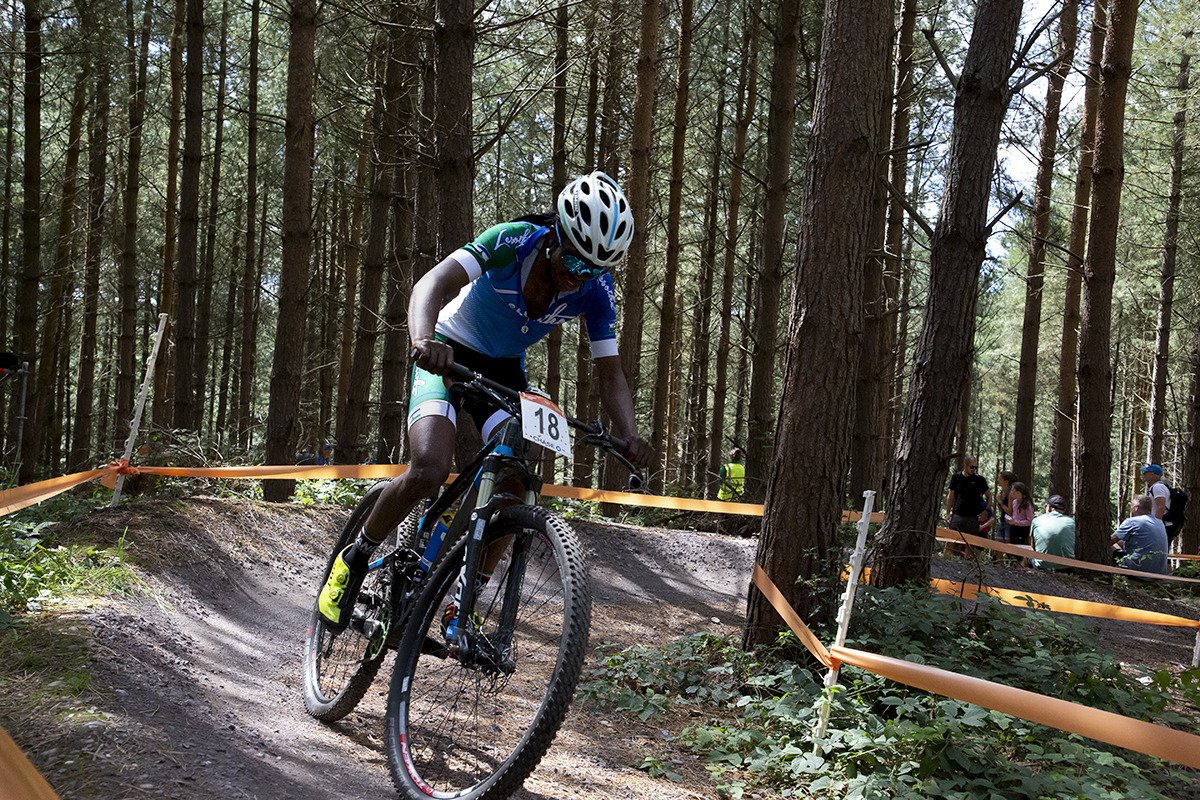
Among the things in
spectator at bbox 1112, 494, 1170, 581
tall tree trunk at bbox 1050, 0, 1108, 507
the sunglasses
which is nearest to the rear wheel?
the sunglasses

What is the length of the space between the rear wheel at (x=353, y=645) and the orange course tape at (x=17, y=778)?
1.77m

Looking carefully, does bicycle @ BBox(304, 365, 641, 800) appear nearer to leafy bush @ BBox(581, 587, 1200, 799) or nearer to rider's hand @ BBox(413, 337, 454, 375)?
rider's hand @ BBox(413, 337, 454, 375)

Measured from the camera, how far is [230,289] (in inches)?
1019

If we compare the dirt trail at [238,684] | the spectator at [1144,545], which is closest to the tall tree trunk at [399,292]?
the dirt trail at [238,684]

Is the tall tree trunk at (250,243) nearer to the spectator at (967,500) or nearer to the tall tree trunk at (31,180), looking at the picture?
the tall tree trunk at (31,180)

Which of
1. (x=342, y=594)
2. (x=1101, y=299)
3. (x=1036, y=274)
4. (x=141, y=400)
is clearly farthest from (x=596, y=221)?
(x=1036, y=274)

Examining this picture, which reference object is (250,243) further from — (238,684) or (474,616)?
(474,616)

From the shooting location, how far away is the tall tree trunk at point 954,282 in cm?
614

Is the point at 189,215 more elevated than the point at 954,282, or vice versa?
the point at 189,215

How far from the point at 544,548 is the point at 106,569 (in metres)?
3.30

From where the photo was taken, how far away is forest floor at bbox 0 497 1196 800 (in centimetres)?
281

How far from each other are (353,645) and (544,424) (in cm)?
186

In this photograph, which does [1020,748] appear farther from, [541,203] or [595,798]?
[541,203]

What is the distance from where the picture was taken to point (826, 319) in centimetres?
513
